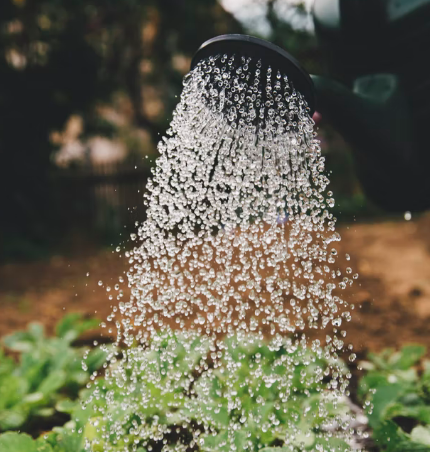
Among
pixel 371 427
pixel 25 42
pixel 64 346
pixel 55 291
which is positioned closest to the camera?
pixel 371 427

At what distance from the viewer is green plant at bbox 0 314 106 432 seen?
2285 millimetres

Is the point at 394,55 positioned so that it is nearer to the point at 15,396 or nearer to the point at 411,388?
the point at 411,388

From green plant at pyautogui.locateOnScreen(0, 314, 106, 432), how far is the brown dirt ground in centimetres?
178

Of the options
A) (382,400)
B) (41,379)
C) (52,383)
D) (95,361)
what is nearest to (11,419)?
(52,383)

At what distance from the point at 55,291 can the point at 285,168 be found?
15.7 ft

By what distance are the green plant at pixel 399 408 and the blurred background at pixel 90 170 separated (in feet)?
4.34

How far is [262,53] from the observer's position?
1477 mm

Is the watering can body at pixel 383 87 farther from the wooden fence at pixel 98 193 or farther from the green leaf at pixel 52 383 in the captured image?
the wooden fence at pixel 98 193

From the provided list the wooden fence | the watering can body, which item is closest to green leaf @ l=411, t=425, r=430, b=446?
the watering can body

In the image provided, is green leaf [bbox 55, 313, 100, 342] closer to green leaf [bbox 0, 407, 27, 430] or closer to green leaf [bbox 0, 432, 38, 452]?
green leaf [bbox 0, 407, 27, 430]

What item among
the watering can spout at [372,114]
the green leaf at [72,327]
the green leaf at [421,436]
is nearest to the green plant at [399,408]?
the green leaf at [421,436]

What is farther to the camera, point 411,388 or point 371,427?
point 411,388

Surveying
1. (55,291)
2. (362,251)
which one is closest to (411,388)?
(55,291)

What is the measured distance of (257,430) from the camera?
1.92 m
